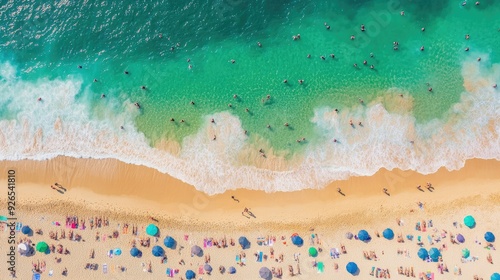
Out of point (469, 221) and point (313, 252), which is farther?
point (313, 252)

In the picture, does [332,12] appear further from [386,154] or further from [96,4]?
[96,4]

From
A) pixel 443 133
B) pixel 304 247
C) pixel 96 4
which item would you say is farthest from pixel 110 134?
pixel 443 133

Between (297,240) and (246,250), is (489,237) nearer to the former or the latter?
(297,240)

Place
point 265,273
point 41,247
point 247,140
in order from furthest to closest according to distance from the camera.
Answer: point 247,140 < point 41,247 < point 265,273

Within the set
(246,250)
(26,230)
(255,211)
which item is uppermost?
(255,211)

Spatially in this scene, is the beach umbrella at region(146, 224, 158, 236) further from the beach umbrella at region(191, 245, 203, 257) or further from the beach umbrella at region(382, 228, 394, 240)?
the beach umbrella at region(382, 228, 394, 240)

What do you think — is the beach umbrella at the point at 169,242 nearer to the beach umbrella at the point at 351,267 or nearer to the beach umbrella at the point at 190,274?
the beach umbrella at the point at 190,274

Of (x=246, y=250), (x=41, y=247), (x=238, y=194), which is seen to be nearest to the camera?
(x=41, y=247)

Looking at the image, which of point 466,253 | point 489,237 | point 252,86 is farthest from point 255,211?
point 489,237
